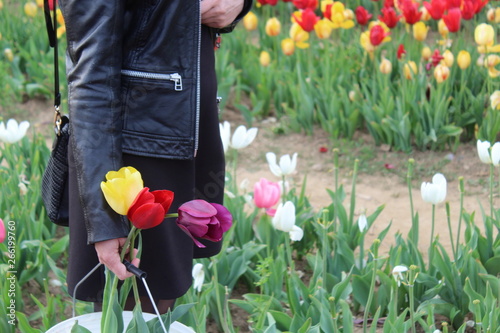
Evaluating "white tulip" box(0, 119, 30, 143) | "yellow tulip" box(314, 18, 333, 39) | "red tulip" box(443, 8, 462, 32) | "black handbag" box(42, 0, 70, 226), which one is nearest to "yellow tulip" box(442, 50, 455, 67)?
"red tulip" box(443, 8, 462, 32)

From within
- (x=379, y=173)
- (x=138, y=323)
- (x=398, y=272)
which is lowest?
(x=379, y=173)

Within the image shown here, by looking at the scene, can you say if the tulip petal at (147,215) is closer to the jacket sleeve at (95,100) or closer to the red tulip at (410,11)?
the jacket sleeve at (95,100)

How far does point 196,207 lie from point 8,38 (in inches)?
175

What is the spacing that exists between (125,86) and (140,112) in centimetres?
6

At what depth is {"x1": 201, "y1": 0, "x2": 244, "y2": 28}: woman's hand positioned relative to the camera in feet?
5.47

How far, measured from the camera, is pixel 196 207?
134 centimetres

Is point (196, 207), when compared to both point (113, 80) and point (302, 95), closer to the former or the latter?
point (113, 80)

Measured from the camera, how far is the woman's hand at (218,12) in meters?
1.67

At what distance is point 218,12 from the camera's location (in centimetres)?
169

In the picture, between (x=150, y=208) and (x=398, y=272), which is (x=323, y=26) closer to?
(x=398, y=272)

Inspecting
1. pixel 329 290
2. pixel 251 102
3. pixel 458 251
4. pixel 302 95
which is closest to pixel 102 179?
pixel 329 290

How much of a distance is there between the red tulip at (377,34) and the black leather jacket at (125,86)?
2.48 metres

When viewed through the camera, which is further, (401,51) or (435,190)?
(401,51)

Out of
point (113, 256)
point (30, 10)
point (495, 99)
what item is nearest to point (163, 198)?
point (113, 256)
